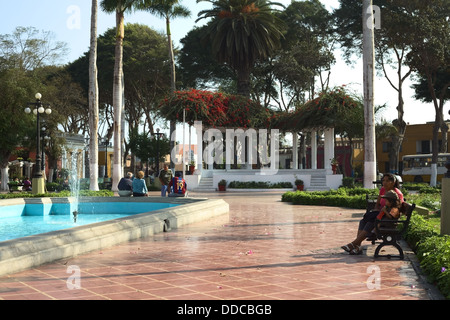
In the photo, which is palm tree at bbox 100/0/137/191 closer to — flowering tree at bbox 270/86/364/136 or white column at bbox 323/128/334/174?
flowering tree at bbox 270/86/364/136

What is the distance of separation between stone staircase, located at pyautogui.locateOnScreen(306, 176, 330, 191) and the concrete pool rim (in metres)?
19.9

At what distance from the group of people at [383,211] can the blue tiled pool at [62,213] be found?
9.25 meters

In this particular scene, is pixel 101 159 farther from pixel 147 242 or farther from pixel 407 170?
pixel 147 242

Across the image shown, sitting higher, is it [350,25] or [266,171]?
[350,25]

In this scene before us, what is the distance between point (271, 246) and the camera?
9.09 metres

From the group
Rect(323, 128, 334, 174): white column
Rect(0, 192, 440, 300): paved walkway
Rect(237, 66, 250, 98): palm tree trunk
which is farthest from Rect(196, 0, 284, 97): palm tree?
Rect(0, 192, 440, 300): paved walkway

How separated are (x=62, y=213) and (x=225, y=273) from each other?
519 inches

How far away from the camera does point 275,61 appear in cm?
4578

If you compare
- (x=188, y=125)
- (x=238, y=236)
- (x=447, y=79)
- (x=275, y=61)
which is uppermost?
(x=275, y=61)

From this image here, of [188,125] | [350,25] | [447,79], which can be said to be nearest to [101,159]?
[188,125]

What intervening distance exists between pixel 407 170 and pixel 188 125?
915 inches

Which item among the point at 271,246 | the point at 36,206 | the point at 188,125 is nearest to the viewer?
the point at 271,246
